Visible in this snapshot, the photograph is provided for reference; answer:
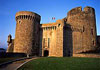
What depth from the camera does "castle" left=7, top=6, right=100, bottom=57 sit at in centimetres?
2605

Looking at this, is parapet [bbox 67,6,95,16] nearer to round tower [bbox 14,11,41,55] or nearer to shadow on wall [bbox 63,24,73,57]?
shadow on wall [bbox 63,24,73,57]

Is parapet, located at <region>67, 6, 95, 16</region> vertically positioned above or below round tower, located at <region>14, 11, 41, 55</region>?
above

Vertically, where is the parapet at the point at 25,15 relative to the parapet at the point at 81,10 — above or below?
below

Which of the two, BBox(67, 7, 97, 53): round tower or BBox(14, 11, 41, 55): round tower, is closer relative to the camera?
BBox(14, 11, 41, 55): round tower

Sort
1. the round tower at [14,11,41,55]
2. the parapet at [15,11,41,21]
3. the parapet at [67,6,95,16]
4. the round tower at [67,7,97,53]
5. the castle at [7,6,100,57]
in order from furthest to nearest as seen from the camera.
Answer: the parapet at [67,6,95,16]
the round tower at [67,7,97,53]
the parapet at [15,11,41,21]
the castle at [7,6,100,57]
the round tower at [14,11,41,55]

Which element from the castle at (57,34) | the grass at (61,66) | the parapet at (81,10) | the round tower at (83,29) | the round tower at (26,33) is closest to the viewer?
the grass at (61,66)

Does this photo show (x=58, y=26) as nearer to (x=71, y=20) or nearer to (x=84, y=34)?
(x=71, y=20)

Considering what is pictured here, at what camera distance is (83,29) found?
2862 cm

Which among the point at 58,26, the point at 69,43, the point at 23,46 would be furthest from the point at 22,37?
the point at 69,43

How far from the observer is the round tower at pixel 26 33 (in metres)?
25.7

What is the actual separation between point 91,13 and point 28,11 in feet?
55.9

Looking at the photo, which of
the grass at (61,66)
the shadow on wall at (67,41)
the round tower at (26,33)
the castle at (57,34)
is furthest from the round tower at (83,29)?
the grass at (61,66)

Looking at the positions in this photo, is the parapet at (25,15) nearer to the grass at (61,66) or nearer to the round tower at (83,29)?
the round tower at (83,29)

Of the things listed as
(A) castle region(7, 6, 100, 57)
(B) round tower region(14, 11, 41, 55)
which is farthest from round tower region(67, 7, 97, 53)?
(B) round tower region(14, 11, 41, 55)
